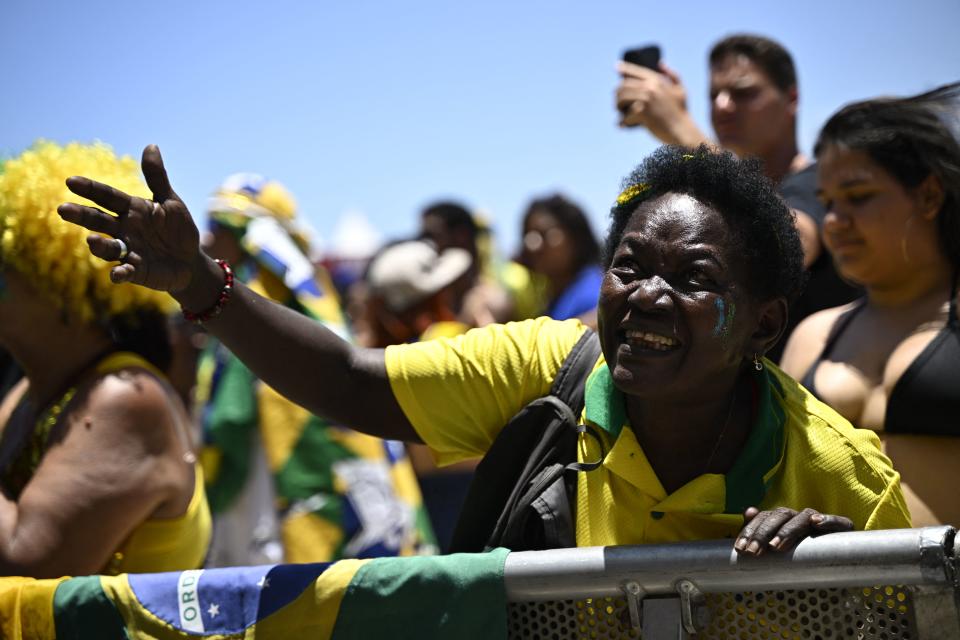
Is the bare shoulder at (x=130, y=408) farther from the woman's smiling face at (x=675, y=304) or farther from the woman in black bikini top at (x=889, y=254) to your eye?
the woman in black bikini top at (x=889, y=254)

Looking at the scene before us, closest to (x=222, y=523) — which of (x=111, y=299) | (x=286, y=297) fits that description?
(x=286, y=297)

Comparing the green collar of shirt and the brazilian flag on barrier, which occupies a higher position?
the green collar of shirt

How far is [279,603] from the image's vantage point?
216 cm

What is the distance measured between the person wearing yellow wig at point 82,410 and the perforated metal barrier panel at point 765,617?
1.29m

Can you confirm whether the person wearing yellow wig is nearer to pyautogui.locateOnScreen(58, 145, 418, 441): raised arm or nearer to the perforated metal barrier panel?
pyautogui.locateOnScreen(58, 145, 418, 441): raised arm

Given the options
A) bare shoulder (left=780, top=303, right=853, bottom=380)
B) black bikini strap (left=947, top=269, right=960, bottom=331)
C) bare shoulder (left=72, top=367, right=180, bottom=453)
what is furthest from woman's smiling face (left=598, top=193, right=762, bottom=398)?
bare shoulder (left=72, top=367, right=180, bottom=453)

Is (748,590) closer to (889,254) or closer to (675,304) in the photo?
(675,304)

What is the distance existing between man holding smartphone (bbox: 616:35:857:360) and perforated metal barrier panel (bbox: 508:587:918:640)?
2.06 meters

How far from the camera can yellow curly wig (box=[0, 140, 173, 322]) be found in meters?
3.14

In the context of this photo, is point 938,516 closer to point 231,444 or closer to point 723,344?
point 723,344

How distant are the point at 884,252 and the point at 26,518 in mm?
2336

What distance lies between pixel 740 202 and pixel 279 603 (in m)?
1.20

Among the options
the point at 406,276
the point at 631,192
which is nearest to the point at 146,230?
the point at 631,192

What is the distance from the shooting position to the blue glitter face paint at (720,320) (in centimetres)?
232
